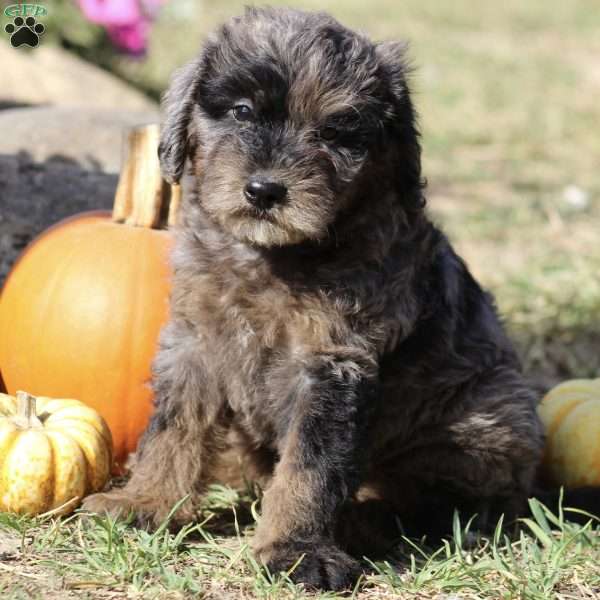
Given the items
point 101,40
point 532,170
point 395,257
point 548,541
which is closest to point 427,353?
point 395,257

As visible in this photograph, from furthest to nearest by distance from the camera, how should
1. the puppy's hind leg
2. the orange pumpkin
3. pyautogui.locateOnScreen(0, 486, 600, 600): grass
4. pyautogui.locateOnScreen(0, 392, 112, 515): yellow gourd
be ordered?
the orange pumpkin < the puppy's hind leg < pyautogui.locateOnScreen(0, 392, 112, 515): yellow gourd < pyautogui.locateOnScreen(0, 486, 600, 600): grass

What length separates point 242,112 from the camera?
155 inches

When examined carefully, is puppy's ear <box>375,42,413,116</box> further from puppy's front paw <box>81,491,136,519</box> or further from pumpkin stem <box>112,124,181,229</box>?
puppy's front paw <box>81,491,136,519</box>

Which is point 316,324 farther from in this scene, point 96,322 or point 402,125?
point 96,322

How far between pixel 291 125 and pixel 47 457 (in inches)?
64.3

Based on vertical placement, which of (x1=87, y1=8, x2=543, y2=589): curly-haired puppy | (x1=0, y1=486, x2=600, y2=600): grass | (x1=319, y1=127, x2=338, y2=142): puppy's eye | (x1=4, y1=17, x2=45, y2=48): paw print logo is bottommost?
(x1=0, y1=486, x2=600, y2=600): grass

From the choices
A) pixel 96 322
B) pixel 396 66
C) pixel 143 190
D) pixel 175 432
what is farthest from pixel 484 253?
pixel 175 432

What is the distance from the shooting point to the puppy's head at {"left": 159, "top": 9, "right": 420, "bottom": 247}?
12.5 ft

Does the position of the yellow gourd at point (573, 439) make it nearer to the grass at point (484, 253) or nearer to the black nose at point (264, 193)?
the grass at point (484, 253)

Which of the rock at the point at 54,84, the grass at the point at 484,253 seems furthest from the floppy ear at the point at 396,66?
the rock at the point at 54,84

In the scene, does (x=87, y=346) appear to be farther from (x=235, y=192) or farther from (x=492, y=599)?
(x=492, y=599)

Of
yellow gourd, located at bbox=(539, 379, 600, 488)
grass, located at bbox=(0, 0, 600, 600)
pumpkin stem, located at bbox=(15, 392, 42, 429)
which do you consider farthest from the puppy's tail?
pumpkin stem, located at bbox=(15, 392, 42, 429)

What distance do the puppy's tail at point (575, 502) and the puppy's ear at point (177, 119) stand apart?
216 cm

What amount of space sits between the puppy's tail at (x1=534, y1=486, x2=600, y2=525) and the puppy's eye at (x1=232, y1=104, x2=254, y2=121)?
2.11 m
